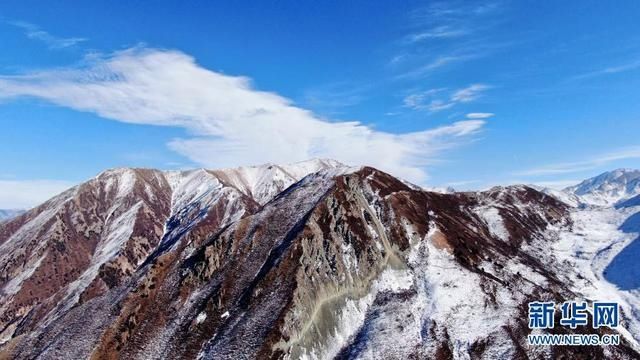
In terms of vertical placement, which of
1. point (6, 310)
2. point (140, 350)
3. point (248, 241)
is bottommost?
point (6, 310)

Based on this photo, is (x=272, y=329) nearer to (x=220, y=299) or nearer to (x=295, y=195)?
(x=220, y=299)

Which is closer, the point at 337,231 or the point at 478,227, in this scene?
the point at 337,231

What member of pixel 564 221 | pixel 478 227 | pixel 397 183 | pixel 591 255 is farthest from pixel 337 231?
pixel 564 221

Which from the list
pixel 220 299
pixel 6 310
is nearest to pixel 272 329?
pixel 220 299

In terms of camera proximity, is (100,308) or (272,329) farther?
(100,308)

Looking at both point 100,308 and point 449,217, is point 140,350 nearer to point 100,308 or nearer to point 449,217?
point 100,308

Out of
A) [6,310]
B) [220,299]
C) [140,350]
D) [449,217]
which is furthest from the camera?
[6,310]

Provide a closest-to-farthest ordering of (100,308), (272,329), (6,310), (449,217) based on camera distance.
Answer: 1. (272,329)
2. (100,308)
3. (449,217)
4. (6,310)

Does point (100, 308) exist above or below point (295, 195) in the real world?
below

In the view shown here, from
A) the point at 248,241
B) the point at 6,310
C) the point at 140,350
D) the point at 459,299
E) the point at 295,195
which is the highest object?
the point at 295,195
